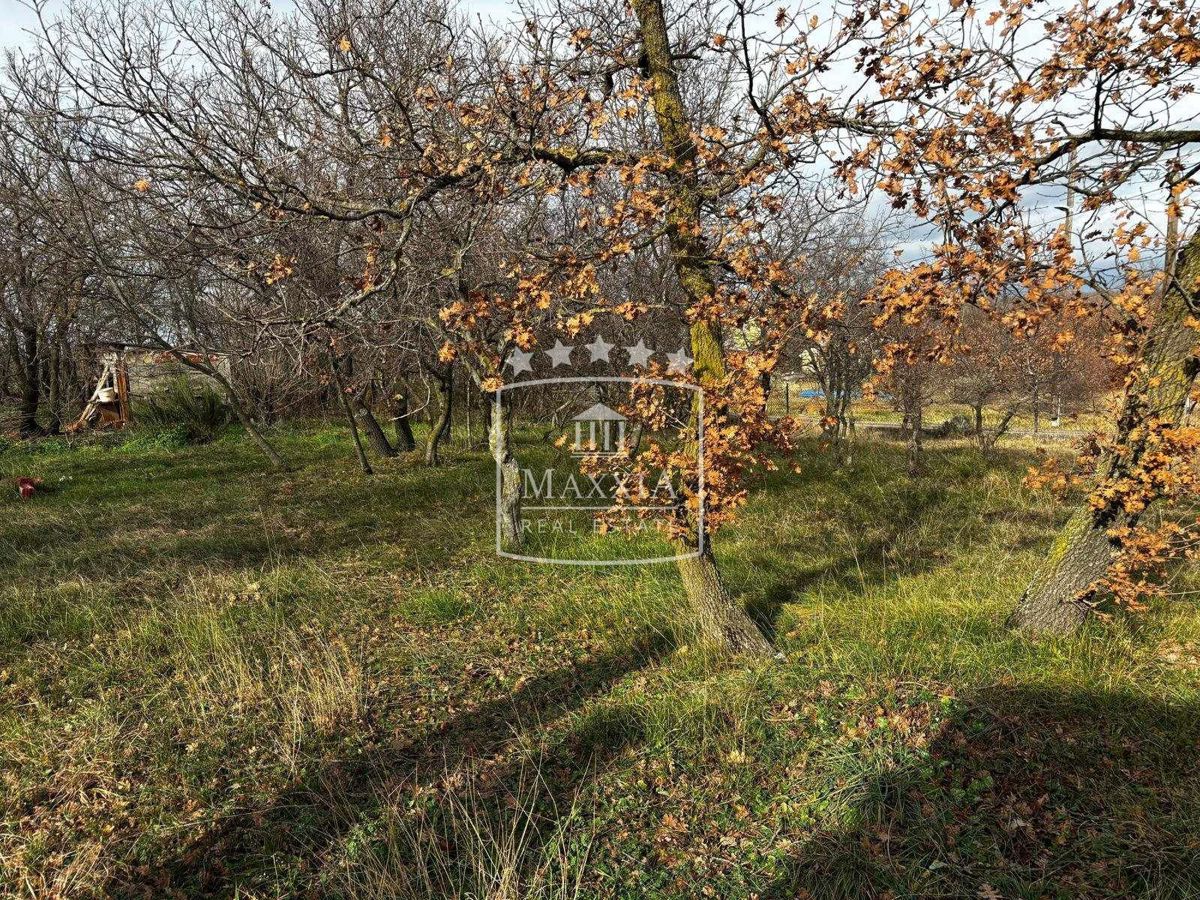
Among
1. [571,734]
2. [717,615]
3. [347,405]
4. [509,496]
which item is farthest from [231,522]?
[717,615]

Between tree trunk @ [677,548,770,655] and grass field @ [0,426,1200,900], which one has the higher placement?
tree trunk @ [677,548,770,655]

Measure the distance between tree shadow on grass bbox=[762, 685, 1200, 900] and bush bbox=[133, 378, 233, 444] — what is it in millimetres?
13365

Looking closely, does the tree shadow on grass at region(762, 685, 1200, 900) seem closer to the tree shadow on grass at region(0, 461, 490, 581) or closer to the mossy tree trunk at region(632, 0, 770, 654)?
the mossy tree trunk at region(632, 0, 770, 654)

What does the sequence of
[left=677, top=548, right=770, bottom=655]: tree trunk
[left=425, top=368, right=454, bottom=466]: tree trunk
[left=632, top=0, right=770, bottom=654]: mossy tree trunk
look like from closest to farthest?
[left=632, top=0, right=770, bottom=654]: mossy tree trunk
[left=677, top=548, right=770, bottom=655]: tree trunk
[left=425, top=368, right=454, bottom=466]: tree trunk

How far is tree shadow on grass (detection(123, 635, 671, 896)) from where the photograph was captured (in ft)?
8.41

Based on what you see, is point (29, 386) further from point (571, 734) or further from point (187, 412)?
point (571, 734)

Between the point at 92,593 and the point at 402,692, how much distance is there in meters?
3.00

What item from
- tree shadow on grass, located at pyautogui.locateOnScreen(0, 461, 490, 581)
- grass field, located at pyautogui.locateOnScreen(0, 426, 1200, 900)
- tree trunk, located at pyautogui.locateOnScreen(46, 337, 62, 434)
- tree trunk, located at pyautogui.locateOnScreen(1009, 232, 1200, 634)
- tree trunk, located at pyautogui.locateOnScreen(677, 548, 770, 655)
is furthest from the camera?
tree trunk, located at pyautogui.locateOnScreen(46, 337, 62, 434)

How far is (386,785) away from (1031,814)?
2.81 meters

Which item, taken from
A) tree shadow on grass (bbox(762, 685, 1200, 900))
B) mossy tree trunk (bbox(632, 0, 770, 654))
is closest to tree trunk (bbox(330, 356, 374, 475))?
mossy tree trunk (bbox(632, 0, 770, 654))

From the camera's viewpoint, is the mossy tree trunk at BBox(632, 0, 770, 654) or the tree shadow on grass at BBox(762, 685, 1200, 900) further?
the mossy tree trunk at BBox(632, 0, 770, 654)

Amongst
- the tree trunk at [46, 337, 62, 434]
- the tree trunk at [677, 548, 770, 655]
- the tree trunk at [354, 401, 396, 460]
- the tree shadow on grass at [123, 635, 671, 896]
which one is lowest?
the tree shadow on grass at [123, 635, 671, 896]

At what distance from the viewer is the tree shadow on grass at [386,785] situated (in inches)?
101

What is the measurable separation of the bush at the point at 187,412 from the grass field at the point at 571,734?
716cm
